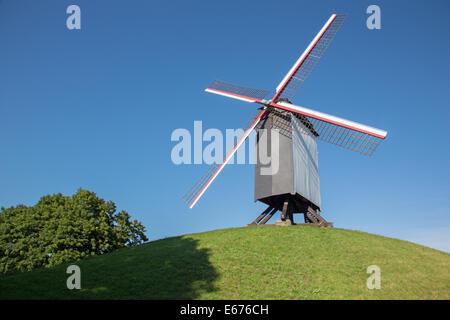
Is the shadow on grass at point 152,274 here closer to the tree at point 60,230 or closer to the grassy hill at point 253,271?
the grassy hill at point 253,271

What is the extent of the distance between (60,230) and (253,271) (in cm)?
2031

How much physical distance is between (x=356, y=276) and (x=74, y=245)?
23.9m

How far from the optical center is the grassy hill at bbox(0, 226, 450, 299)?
1319 cm

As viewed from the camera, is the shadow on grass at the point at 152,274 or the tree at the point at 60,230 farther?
the tree at the point at 60,230

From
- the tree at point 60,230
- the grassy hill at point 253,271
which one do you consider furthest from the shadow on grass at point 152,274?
the tree at point 60,230

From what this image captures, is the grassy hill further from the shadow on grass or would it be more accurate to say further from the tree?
the tree

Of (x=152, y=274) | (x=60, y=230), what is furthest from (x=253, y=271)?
(x=60, y=230)

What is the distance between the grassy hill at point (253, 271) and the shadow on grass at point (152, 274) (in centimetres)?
4

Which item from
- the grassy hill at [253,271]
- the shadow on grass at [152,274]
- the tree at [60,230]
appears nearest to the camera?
the shadow on grass at [152,274]

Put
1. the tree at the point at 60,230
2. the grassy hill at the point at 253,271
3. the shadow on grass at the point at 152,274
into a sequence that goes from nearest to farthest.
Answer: the shadow on grass at the point at 152,274, the grassy hill at the point at 253,271, the tree at the point at 60,230

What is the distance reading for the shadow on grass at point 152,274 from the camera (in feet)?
42.0
